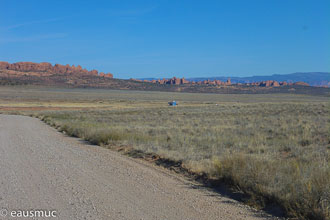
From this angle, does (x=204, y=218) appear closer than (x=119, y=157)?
Yes

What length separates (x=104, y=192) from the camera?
7777 millimetres

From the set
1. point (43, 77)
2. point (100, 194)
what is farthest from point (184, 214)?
point (43, 77)

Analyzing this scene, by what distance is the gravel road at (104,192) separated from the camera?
21.3ft

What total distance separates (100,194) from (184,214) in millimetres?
2031

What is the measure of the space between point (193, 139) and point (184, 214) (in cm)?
961

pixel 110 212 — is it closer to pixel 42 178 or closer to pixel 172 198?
pixel 172 198

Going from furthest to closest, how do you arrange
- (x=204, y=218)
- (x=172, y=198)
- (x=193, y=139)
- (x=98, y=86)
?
(x=98, y=86) < (x=193, y=139) < (x=172, y=198) < (x=204, y=218)

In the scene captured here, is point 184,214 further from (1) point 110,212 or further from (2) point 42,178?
(2) point 42,178

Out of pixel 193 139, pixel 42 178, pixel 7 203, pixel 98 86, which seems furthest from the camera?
pixel 98 86

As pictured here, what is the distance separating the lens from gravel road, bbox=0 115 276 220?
6.50 metres

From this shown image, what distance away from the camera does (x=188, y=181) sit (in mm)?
9125

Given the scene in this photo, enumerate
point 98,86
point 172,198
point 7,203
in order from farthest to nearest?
point 98,86 < point 172,198 < point 7,203

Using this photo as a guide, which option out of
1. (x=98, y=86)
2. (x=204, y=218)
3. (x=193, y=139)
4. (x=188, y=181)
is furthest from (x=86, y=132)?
(x=98, y=86)

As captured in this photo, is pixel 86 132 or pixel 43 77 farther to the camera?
pixel 43 77
